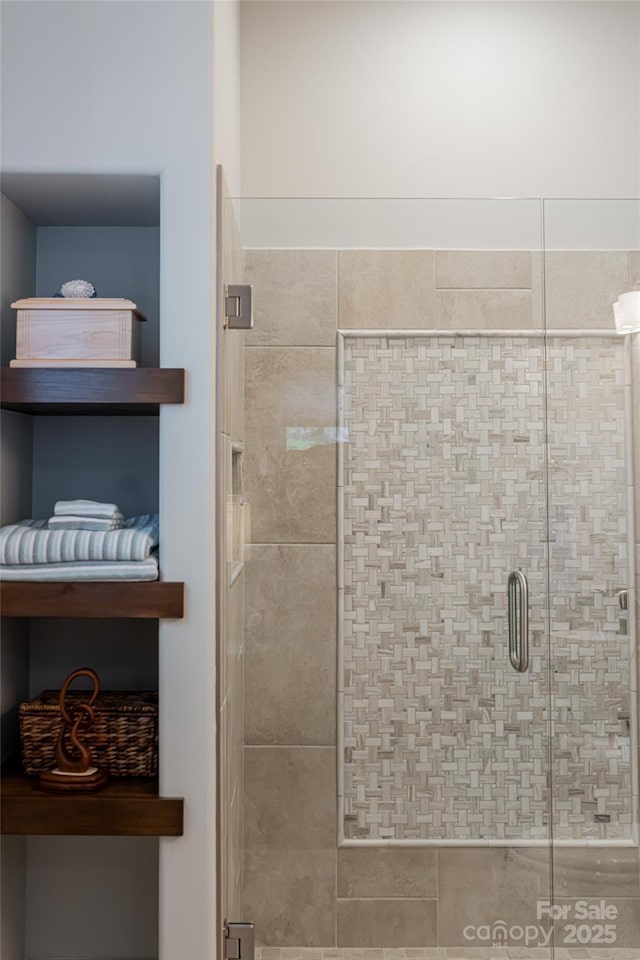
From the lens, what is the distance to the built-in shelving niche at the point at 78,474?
1630mm

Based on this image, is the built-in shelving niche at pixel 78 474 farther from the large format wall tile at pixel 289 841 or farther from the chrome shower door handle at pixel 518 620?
the chrome shower door handle at pixel 518 620

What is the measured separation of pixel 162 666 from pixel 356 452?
1.91 feet

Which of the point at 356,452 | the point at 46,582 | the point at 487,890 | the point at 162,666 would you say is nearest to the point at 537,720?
the point at 487,890

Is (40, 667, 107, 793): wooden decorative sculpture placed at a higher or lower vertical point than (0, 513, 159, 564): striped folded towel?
lower

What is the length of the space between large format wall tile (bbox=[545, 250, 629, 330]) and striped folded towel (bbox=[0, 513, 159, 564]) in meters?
0.96

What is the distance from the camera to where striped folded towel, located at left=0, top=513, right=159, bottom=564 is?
4.86 ft

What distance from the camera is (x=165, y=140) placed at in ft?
4.96

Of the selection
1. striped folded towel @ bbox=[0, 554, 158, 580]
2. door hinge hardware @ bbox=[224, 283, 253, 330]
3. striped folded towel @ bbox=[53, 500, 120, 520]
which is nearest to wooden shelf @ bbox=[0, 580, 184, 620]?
striped folded towel @ bbox=[0, 554, 158, 580]

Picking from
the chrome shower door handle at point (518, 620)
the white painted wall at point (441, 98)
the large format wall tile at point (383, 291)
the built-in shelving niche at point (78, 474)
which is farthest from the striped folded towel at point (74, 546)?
the white painted wall at point (441, 98)

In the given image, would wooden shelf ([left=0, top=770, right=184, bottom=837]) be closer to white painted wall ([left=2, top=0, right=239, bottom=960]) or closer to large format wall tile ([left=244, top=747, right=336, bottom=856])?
white painted wall ([left=2, top=0, right=239, bottom=960])

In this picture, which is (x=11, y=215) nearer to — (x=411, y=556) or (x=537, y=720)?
(x=411, y=556)

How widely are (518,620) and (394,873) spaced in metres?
0.58

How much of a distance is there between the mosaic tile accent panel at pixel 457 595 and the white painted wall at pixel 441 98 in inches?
35.0

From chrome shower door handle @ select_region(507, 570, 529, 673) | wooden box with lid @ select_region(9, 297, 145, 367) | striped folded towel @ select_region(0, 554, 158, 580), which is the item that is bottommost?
chrome shower door handle @ select_region(507, 570, 529, 673)
